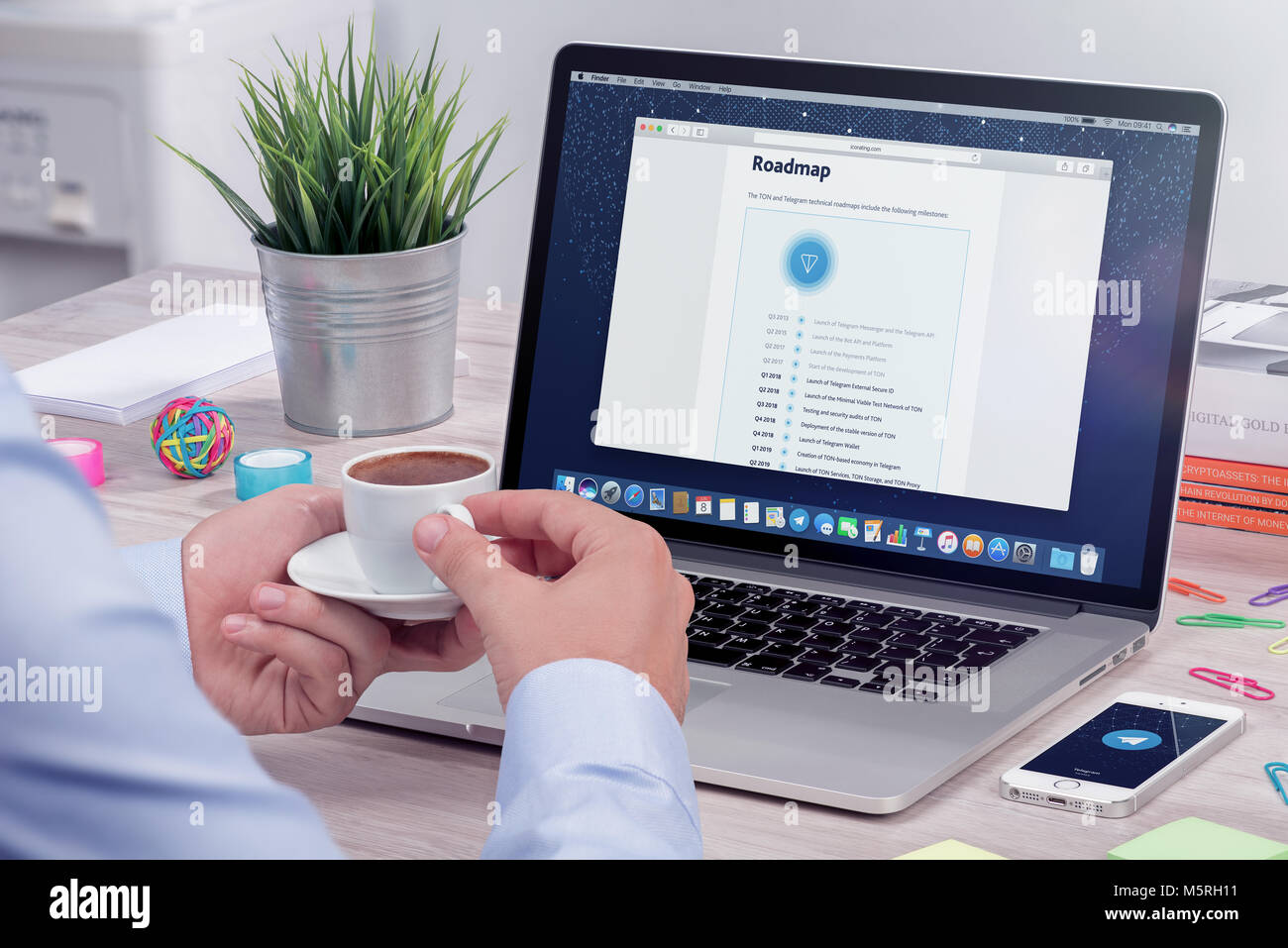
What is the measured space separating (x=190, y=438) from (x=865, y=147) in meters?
0.65

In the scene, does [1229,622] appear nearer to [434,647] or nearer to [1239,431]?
[1239,431]

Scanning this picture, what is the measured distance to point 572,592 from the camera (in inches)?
26.4

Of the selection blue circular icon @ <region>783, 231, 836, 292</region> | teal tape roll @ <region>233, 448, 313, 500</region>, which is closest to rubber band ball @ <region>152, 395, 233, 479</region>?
teal tape roll @ <region>233, 448, 313, 500</region>

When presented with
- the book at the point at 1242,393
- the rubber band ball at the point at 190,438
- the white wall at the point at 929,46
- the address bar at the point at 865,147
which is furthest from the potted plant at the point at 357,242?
the white wall at the point at 929,46

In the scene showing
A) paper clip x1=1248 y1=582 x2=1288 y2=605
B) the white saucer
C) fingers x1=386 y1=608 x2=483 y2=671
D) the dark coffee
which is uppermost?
the dark coffee

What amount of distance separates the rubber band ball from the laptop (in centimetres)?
32

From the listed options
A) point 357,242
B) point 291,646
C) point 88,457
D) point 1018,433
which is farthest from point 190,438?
point 1018,433

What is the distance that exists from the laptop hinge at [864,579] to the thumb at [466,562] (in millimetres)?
332

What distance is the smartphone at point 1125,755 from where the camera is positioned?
A: 29.1 inches

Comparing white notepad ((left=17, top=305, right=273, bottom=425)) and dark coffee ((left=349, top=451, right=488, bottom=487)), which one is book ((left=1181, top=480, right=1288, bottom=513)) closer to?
dark coffee ((left=349, top=451, right=488, bottom=487))

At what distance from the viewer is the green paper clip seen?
0.97m

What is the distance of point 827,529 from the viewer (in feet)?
3.29
